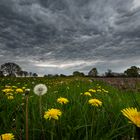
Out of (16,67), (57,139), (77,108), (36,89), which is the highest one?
(16,67)

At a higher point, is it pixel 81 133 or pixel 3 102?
pixel 3 102

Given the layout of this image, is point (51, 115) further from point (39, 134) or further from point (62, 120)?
point (62, 120)

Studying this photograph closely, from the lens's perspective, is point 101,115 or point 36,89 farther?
point 101,115

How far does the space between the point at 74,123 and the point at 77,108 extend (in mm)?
514

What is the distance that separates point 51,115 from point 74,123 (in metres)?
0.60

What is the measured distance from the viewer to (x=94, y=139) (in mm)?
1652

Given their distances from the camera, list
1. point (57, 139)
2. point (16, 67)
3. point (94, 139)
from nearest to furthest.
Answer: point (94, 139)
point (57, 139)
point (16, 67)

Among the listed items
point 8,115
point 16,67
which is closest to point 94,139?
point 8,115

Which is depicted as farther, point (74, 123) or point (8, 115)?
point (8, 115)

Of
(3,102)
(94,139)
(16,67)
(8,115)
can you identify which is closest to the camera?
(94,139)

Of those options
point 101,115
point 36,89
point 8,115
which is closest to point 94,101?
point 101,115

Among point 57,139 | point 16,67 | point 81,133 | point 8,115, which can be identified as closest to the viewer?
point 57,139

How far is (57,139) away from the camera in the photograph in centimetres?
181

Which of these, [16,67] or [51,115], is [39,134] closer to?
[51,115]
